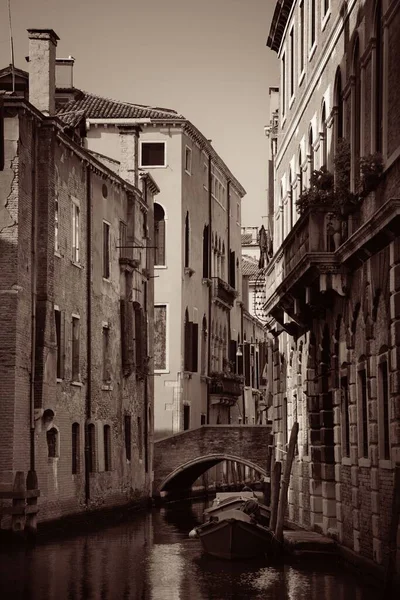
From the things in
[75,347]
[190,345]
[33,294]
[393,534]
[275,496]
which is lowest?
[393,534]

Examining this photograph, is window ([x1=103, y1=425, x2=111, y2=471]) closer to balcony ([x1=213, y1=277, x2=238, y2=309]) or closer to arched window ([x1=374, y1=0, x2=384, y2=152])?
arched window ([x1=374, y1=0, x2=384, y2=152])

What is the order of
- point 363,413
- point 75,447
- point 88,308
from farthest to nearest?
point 88,308, point 75,447, point 363,413

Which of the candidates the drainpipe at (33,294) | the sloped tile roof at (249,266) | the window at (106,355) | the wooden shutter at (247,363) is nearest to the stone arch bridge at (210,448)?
the window at (106,355)

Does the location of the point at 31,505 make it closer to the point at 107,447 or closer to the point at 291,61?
the point at 107,447

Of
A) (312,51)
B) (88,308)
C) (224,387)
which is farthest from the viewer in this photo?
(224,387)

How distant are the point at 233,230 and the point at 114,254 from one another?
24.5m

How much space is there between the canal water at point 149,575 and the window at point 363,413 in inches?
65.9

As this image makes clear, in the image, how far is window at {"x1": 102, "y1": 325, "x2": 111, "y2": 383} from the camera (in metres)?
33.9

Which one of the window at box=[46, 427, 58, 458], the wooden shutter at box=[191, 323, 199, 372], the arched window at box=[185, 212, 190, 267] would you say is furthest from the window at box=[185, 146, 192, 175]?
the window at box=[46, 427, 58, 458]

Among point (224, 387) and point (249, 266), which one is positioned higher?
point (249, 266)

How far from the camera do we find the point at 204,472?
47.3 meters

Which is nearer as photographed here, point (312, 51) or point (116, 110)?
point (312, 51)

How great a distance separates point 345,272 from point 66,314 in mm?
12428

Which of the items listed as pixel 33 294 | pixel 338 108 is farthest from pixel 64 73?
pixel 338 108
